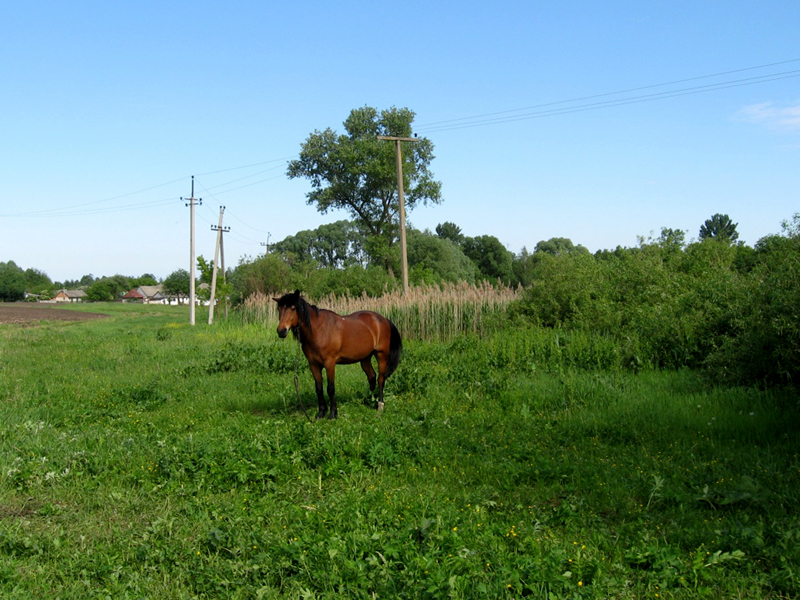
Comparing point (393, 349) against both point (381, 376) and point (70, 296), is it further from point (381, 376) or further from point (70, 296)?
point (70, 296)

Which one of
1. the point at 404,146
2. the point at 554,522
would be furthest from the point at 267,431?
the point at 404,146

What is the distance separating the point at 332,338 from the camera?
32.5ft

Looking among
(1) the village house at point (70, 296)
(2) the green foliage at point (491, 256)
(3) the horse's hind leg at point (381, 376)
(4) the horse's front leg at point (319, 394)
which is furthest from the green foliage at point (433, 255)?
(1) the village house at point (70, 296)

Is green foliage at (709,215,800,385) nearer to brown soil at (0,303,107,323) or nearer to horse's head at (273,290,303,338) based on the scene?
horse's head at (273,290,303,338)

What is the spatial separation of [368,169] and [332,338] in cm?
3599

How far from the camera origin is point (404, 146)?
4453 centimetres

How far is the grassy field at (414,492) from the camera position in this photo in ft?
14.1

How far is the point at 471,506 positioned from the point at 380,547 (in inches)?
48.7

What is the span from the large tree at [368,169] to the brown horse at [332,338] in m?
34.6

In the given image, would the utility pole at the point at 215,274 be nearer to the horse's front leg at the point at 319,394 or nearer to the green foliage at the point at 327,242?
the horse's front leg at the point at 319,394

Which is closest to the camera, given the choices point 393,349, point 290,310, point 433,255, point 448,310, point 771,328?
point 771,328

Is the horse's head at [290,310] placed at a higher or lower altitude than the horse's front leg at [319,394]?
higher

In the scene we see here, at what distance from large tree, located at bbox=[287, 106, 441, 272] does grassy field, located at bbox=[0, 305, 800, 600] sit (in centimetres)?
3482

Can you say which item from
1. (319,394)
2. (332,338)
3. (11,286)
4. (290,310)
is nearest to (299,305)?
(290,310)
